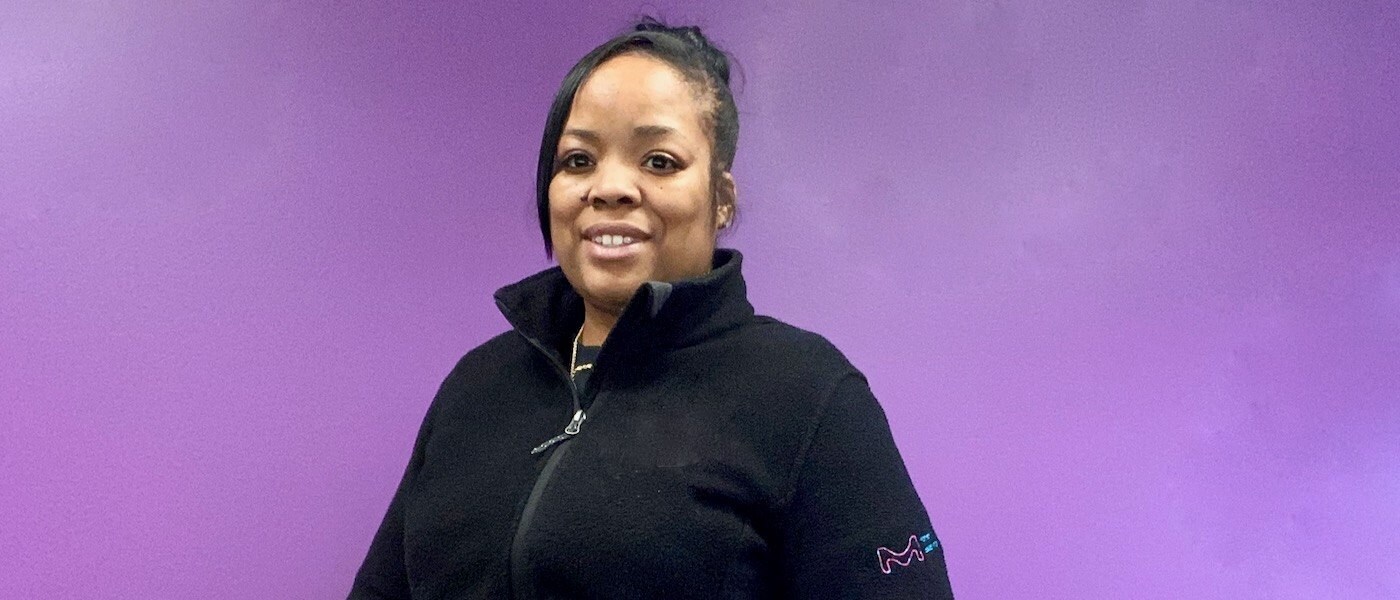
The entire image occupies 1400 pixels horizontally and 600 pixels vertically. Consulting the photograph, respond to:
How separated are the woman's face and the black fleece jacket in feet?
0.17

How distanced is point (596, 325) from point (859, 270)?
1.29ft

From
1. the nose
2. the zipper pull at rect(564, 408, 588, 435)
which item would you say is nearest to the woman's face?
the nose

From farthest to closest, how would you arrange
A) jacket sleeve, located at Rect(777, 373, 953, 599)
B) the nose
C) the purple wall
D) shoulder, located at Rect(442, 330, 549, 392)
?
1. the purple wall
2. shoulder, located at Rect(442, 330, 549, 392)
3. the nose
4. jacket sleeve, located at Rect(777, 373, 953, 599)

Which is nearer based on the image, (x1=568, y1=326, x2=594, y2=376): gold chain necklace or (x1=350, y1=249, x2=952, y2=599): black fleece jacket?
(x1=350, y1=249, x2=952, y2=599): black fleece jacket

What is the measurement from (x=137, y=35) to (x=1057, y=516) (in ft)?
3.89

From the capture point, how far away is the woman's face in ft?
2.94

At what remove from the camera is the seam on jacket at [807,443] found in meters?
0.81

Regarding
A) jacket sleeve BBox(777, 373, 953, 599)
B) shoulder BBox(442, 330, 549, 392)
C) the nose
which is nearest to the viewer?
jacket sleeve BBox(777, 373, 953, 599)

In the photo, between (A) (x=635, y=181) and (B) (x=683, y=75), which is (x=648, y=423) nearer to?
(A) (x=635, y=181)

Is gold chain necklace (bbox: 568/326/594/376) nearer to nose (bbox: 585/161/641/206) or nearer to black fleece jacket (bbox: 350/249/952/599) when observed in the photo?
black fleece jacket (bbox: 350/249/952/599)

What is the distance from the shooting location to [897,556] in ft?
2.56

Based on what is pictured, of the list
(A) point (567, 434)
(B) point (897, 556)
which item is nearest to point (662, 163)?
(A) point (567, 434)

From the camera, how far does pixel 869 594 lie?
2.50ft

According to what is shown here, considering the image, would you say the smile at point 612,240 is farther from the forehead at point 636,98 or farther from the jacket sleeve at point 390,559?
the jacket sleeve at point 390,559
